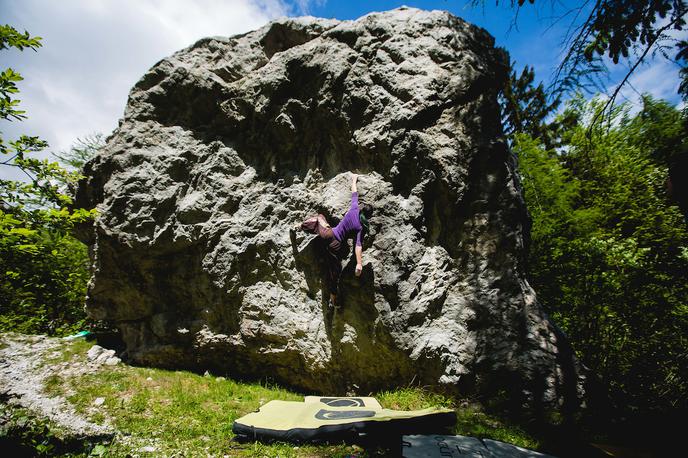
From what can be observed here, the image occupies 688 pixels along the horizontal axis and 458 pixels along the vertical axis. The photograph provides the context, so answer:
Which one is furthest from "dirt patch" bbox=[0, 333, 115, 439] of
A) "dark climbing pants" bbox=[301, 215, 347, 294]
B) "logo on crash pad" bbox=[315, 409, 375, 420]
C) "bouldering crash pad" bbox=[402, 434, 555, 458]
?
"bouldering crash pad" bbox=[402, 434, 555, 458]

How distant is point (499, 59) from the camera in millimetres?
6914

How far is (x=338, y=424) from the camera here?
3.98m

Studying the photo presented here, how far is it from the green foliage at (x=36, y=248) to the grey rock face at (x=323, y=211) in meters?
1.89

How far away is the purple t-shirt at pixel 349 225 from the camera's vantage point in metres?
5.75

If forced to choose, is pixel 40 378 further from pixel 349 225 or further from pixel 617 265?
pixel 617 265

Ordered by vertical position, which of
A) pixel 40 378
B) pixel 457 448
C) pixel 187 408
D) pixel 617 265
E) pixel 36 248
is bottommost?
pixel 187 408

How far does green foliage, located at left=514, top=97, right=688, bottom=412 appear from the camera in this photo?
29.5 feet

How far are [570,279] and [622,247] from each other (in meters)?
1.65

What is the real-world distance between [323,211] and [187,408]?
13.3ft

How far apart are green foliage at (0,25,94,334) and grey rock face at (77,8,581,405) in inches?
74.3

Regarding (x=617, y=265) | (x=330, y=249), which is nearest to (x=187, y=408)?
(x=330, y=249)

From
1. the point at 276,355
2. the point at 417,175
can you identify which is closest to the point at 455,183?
the point at 417,175

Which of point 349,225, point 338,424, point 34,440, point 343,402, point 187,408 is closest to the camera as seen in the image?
point 34,440

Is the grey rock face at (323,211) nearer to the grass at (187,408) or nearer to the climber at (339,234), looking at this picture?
the climber at (339,234)
